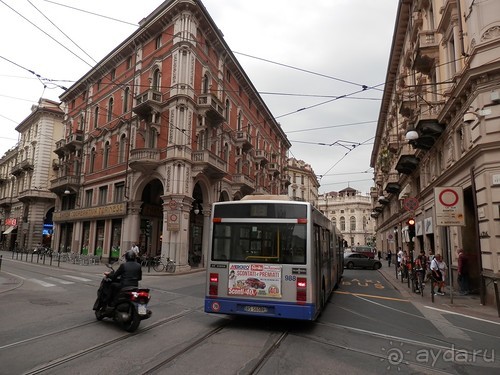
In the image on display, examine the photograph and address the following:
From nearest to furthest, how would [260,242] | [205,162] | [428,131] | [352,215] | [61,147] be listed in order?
[260,242] → [428,131] → [205,162] → [61,147] → [352,215]

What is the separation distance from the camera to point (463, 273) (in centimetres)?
1405

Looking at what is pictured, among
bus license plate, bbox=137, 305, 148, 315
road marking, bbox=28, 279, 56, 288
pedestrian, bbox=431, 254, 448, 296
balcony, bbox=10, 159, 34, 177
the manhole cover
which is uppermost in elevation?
balcony, bbox=10, 159, 34, 177

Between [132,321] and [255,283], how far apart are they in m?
2.54

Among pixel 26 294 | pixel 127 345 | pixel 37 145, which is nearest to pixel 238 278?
pixel 127 345

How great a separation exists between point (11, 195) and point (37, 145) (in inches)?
460

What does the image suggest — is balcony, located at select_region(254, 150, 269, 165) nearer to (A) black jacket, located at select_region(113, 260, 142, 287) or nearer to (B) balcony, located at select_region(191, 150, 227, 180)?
(B) balcony, located at select_region(191, 150, 227, 180)

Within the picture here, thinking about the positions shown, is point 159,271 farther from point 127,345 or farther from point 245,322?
point 127,345

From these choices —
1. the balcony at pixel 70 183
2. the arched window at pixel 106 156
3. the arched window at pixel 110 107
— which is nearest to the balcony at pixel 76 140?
the balcony at pixel 70 183

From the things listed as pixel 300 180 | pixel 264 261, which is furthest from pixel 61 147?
pixel 300 180

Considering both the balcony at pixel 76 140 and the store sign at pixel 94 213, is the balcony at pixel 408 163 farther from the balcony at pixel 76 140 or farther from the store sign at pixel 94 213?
the balcony at pixel 76 140

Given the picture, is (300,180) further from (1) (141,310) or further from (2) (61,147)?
(1) (141,310)

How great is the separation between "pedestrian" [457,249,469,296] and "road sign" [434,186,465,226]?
2.43 metres

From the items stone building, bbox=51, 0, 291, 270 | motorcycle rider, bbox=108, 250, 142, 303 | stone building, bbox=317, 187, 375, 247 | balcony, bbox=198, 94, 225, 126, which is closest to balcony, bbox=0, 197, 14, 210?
stone building, bbox=51, 0, 291, 270

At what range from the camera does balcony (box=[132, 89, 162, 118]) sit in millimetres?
26000
